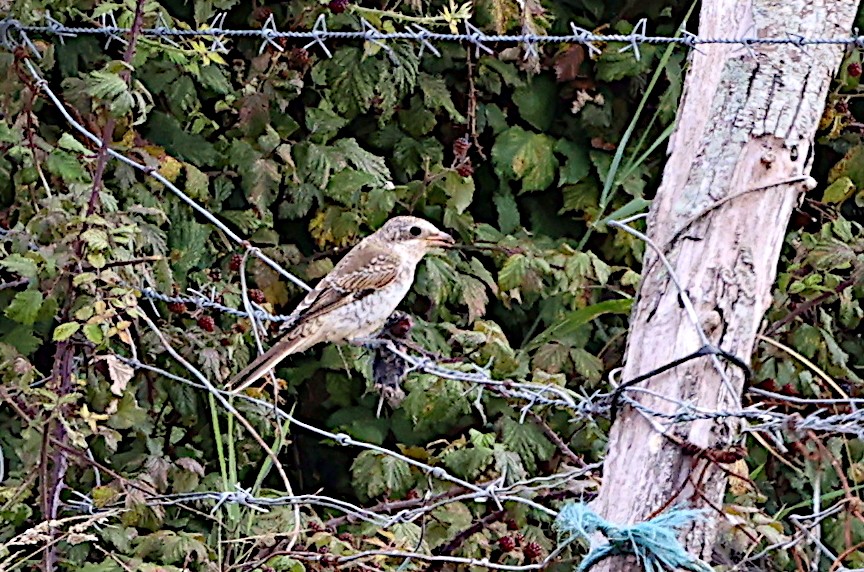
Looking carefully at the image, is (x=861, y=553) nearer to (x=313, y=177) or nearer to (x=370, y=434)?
(x=370, y=434)

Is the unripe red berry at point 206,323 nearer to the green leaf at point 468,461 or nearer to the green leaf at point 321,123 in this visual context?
the green leaf at point 468,461

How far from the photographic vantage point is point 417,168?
497 cm

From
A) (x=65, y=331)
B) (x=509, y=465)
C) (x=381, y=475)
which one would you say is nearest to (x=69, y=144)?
(x=65, y=331)

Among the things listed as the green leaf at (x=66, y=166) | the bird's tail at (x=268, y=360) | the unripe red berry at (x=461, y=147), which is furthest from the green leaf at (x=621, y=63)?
the green leaf at (x=66, y=166)

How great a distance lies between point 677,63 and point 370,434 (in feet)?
5.91

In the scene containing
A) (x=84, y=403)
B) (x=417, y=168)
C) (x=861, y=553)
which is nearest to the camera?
(x=84, y=403)

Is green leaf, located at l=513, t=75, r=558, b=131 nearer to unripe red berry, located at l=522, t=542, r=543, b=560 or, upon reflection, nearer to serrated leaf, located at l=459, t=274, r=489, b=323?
serrated leaf, located at l=459, t=274, r=489, b=323

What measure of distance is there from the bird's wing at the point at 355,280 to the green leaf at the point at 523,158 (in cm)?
118

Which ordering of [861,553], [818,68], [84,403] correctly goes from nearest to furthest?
[818,68]
[84,403]
[861,553]

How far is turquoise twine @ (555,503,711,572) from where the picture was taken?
7.32 feet

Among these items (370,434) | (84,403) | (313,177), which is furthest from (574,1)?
(84,403)

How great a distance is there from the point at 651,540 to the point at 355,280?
6.26 ft

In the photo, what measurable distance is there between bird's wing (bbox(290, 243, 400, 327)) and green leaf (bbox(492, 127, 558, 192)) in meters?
1.18

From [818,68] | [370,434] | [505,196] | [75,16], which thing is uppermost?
[818,68]
